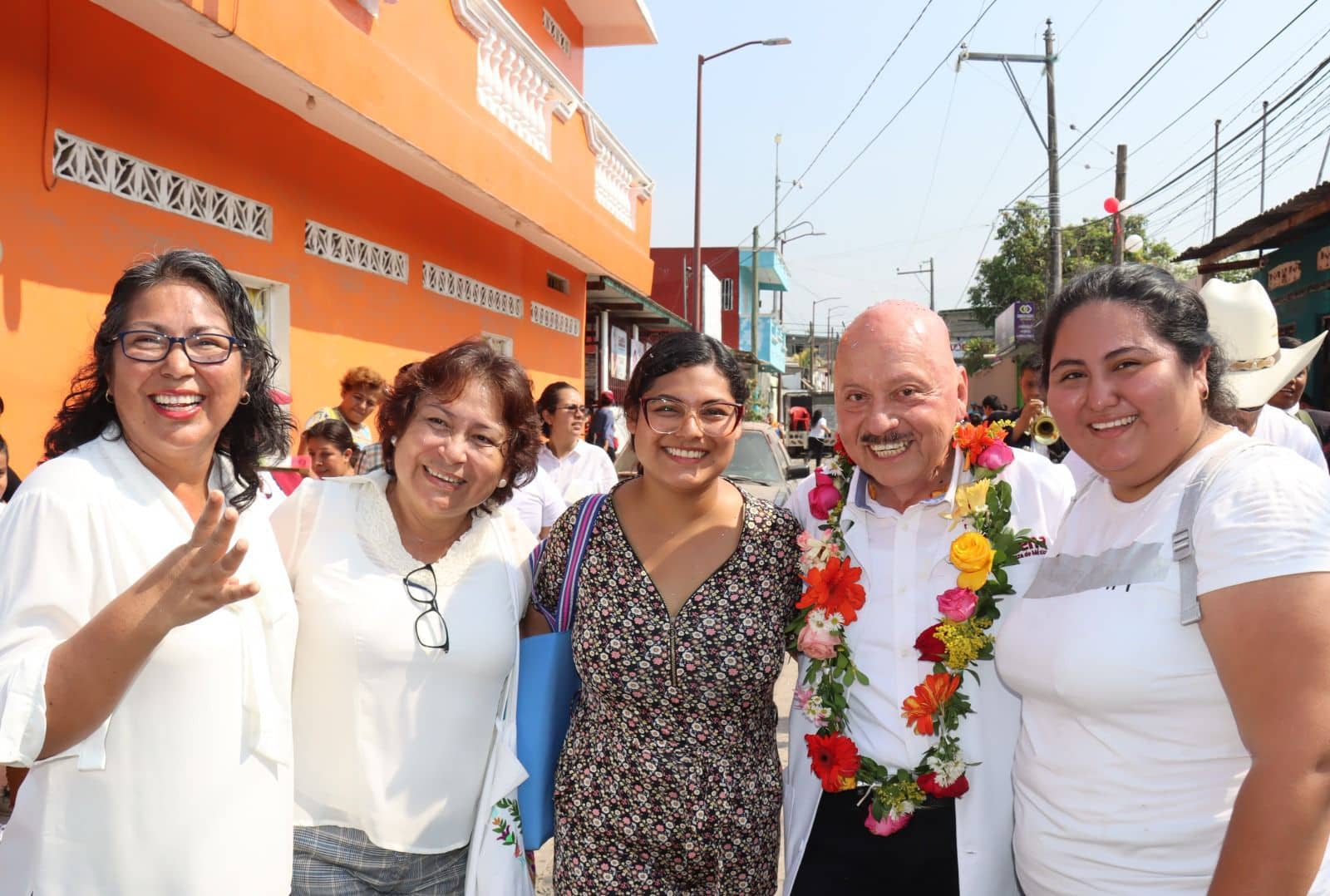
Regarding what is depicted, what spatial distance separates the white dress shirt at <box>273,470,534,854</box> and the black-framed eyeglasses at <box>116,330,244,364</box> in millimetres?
579

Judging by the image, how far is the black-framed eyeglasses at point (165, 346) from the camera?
186cm

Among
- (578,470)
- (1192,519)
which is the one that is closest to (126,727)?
(1192,519)

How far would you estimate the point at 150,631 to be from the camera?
1.57 meters

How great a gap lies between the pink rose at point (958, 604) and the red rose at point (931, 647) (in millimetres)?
61

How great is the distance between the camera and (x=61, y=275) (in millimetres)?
4266

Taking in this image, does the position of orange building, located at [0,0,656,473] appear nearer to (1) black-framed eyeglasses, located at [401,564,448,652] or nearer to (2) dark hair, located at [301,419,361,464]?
(2) dark hair, located at [301,419,361,464]

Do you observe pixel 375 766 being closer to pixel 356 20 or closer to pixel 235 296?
pixel 235 296

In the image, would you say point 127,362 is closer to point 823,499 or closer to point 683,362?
point 683,362

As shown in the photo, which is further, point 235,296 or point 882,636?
point 882,636

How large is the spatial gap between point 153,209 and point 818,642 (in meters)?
4.27

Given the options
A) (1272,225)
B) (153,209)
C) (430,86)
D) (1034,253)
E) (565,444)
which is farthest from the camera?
(1034,253)

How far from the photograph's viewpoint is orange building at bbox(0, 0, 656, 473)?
414cm

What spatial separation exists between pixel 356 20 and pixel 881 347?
4.83 metres

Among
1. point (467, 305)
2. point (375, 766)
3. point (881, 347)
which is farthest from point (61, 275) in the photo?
point (467, 305)
